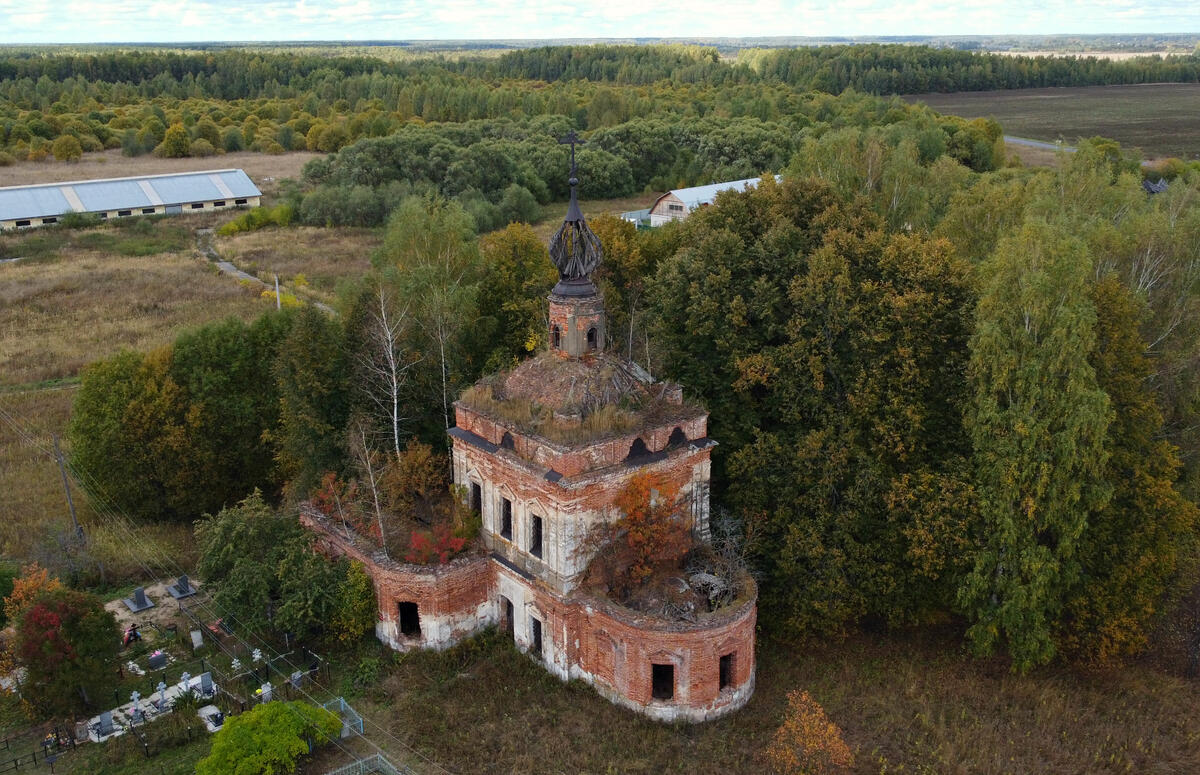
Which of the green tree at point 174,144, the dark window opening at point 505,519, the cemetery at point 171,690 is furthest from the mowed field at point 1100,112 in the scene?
the cemetery at point 171,690

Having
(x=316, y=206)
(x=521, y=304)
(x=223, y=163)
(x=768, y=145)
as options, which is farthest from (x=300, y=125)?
(x=521, y=304)

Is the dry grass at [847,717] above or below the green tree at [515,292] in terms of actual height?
below

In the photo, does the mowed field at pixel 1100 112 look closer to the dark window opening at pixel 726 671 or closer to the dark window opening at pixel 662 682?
the dark window opening at pixel 726 671

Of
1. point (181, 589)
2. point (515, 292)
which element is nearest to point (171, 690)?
point (181, 589)

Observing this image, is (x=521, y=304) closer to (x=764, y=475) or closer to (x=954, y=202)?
(x=764, y=475)

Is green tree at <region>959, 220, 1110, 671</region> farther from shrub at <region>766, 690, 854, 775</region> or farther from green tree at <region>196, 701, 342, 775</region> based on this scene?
green tree at <region>196, 701, 342, 775</region>

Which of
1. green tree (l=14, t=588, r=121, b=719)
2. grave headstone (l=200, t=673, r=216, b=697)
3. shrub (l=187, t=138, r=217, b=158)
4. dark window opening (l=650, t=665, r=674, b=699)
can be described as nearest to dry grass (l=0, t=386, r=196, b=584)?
green tree (l=14, t=588, r=121, b=719)
